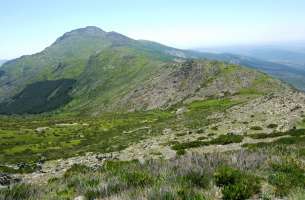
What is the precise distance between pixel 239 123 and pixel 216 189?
34.6 meters

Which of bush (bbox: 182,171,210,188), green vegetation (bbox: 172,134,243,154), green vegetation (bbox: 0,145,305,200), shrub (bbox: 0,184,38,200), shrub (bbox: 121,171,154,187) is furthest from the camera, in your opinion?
green vegetation (bbox: 172,134,243,154)

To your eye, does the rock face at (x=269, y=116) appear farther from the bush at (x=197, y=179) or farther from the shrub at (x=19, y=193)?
the shrub at (x=19, y=193)

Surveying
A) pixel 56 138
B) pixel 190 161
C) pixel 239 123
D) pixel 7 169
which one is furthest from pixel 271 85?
pixel 190 161

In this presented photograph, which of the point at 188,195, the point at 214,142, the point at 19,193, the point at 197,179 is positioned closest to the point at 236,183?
the point at 197,179

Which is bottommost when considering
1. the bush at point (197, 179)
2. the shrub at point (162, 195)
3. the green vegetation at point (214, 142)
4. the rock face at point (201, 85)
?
the rock face at point (201, 85)

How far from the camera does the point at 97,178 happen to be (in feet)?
47.4

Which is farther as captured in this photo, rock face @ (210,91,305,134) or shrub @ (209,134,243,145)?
rock face @ (210,91,305,134)

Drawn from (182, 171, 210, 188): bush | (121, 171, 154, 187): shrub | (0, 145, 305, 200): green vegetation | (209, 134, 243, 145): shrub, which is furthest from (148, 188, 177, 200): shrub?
(209, 134, 243, 145): shrub

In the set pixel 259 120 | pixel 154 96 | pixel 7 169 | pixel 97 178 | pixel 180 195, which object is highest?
pixel 180 195

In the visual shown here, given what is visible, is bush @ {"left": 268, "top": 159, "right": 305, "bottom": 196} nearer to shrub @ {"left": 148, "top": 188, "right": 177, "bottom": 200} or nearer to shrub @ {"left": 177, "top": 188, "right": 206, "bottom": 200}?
shrub @ {"left": 177, "top": 188, "right": 206, "bottom": 200}

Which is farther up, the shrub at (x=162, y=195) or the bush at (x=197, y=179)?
the shrub at (x=162, y=195)

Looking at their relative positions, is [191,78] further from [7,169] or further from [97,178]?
[97,178]

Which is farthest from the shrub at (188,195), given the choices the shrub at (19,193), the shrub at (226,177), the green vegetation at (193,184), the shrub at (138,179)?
the shrub at (19,193)

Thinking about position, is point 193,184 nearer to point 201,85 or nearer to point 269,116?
→ point 269,116
